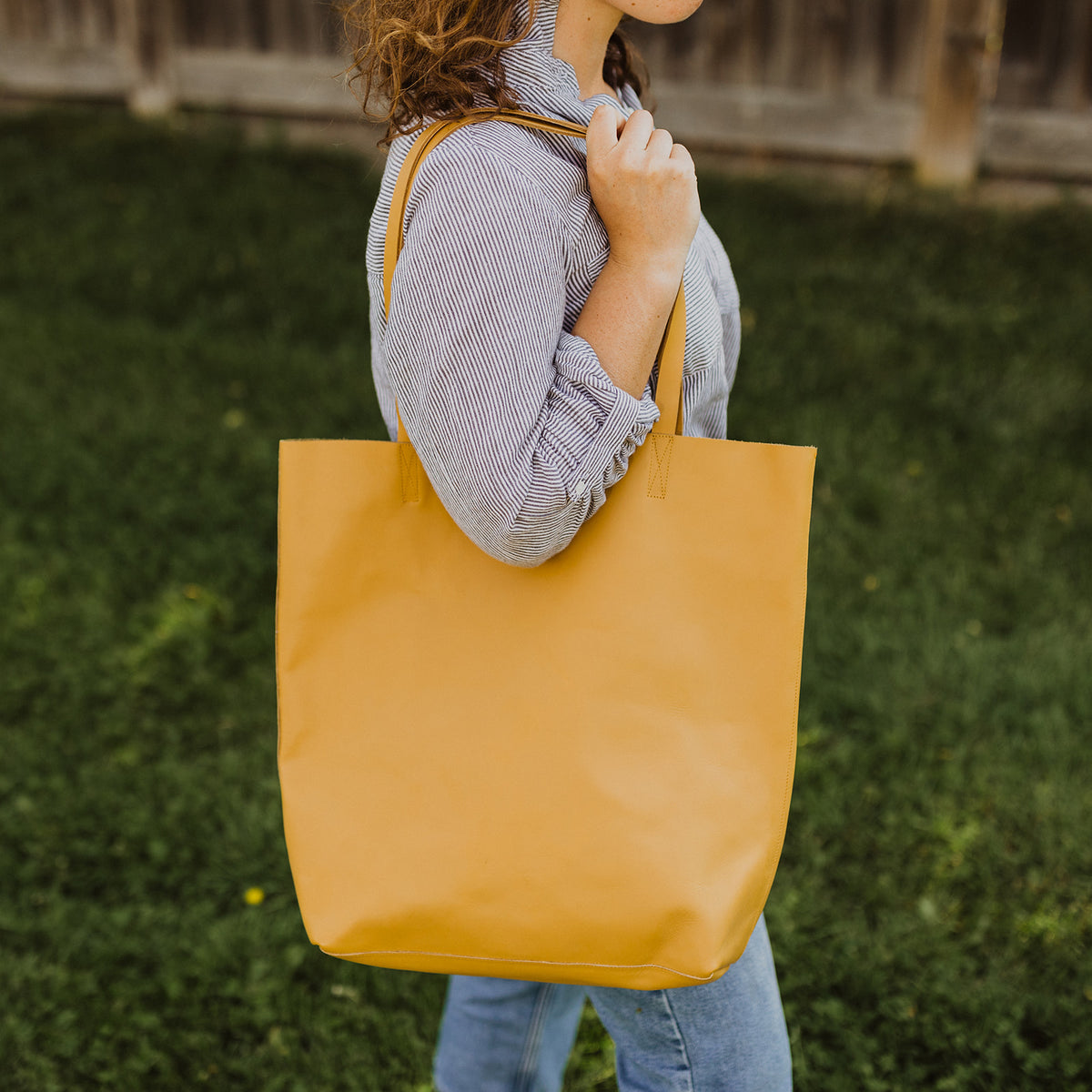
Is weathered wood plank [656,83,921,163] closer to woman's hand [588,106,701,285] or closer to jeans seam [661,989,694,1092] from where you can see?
woman's hand [588,106,701,285]

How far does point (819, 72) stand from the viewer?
5.97m

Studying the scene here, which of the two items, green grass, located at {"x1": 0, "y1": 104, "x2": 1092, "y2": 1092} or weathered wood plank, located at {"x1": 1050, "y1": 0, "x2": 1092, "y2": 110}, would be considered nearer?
green grass, located at {"x1": 0, "y1": 104, "x2": 1092, "y2": 1092}

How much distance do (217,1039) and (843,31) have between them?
5532mm

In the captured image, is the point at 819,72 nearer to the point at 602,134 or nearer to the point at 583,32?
the point at 583,32

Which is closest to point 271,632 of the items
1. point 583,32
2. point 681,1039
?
point 681,1039

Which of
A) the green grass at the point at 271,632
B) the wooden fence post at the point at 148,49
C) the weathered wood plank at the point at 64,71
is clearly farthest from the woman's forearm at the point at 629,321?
the weathered wood plank at the point at 64,71

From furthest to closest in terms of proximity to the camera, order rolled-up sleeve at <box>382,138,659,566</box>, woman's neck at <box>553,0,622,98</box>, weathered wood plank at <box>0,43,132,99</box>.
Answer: weathered wood plank at <box>0,43,132,99</box> < woman's neck at <box>553,0,622,98</box> < rolled-up sleeve at <box>382,138,659,566</box>

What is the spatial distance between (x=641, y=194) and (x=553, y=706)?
1.72ft

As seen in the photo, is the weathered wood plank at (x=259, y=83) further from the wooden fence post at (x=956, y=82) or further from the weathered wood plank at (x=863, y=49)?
the wooden fence post at (x=956, y=82)

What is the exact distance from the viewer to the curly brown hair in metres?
1.20

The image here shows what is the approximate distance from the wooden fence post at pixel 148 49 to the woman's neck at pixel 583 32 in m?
6.64

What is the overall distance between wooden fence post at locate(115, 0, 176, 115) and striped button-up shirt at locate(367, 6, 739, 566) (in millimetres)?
6837

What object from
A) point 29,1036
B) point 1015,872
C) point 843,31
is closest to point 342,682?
point 29,1036

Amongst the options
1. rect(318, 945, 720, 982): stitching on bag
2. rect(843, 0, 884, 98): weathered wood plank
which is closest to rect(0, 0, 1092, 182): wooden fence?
rect(843, 0, 884, 98): weathered wood plank
